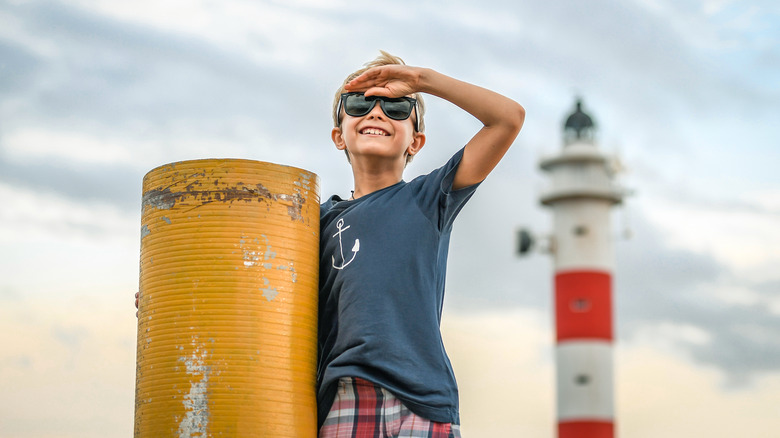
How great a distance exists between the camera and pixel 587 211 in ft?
101

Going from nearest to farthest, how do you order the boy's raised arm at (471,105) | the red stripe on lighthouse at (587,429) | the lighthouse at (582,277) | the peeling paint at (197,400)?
1. the peeling paint at (197,400)
2. the boy's raised arm at (471,105)
3. the lighthouse at (582,277)
4. the red stripe on lighthouse at (587,429)

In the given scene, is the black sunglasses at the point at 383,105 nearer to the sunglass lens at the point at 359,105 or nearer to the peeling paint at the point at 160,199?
the sunglass lens at the point at 359,105

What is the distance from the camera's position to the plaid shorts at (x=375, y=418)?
11.4 feet

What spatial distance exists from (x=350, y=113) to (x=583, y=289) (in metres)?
24.0

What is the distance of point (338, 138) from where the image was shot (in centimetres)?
448

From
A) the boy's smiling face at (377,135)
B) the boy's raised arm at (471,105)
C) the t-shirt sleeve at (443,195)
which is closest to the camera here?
the boy's raised arm at (471,105)

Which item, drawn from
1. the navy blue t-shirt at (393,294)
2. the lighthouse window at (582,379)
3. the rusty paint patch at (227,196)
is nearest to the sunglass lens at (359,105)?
the navy blue t-shirt at (393,294)

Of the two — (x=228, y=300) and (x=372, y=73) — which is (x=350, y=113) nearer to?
(x=372, y=73)

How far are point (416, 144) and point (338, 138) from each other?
41 centimetres

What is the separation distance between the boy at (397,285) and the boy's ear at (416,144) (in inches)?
15.6

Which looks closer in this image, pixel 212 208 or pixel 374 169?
pixel 212 208

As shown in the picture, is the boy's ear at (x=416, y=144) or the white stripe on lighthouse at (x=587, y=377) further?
the white stripe on lighthouse at (x=587, y=377)

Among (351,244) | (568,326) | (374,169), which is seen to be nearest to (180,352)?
(351,244)

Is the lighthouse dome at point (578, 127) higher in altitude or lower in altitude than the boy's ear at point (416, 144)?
higher
